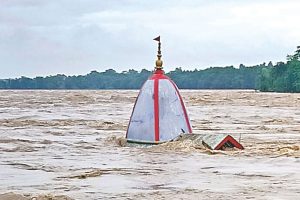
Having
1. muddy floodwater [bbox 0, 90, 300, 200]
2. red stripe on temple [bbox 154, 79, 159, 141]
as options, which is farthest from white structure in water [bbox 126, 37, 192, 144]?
muddy floodwater [bbox 0, 90, 300, 200]

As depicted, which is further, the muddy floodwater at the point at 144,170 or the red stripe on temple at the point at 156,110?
the red stripe on temple at the point at 156,110

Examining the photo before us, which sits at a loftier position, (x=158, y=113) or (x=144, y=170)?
(x=158, y=113)

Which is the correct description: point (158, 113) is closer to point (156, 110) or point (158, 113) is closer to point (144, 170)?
point (156, 110)

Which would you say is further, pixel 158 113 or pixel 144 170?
pixel 158 113

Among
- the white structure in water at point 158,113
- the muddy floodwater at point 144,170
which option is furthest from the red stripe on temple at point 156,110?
the muddy floodwater at point 144,170

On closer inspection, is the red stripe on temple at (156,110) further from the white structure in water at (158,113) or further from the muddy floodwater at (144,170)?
the muddy floodwater at (144,170)

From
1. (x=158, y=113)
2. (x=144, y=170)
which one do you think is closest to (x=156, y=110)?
(x=158, y=113)

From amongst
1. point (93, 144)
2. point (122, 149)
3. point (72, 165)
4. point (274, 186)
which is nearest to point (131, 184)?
point (274, 186)

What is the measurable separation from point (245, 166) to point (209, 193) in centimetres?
313

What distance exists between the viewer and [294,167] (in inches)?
452

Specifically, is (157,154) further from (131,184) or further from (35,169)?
→ (131,184)

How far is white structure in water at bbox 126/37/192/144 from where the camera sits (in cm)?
1452

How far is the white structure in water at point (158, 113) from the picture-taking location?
14.5 m

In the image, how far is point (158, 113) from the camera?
14.6 meters
